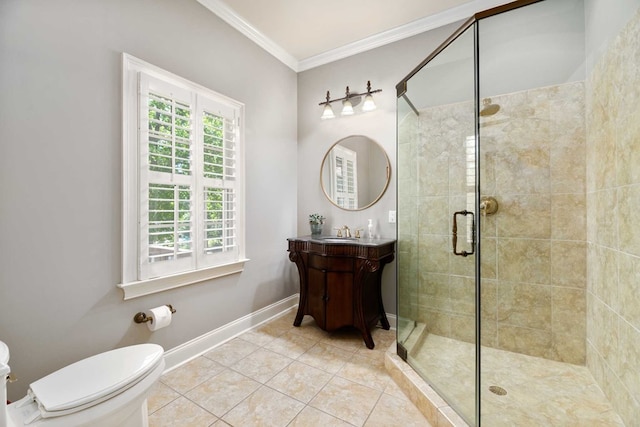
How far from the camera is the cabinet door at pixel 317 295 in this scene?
7.77 ft

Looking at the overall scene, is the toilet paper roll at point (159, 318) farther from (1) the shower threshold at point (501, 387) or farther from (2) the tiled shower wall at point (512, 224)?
(2) the tiled shower wall at point (512, 224)

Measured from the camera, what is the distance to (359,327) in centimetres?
225

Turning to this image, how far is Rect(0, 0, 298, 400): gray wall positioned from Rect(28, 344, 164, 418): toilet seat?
0.35 meters

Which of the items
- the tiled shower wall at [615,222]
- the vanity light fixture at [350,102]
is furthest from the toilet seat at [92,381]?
the vanity light fixture at [350,102]

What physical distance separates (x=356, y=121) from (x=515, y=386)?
94.0 inches

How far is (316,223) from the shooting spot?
283 centimetres

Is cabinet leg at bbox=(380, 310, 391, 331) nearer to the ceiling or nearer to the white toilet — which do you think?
the white toilet

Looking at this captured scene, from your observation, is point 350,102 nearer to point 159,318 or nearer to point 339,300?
point 339,300

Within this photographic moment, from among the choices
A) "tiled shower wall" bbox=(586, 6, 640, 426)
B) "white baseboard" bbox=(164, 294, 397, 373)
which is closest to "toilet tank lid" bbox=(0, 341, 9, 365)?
"white baseboard" bbox=(164, 294, 397, 373)

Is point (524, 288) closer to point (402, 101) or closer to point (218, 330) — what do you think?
point (402, 101)

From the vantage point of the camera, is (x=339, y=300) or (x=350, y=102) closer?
(x=339, y=300)

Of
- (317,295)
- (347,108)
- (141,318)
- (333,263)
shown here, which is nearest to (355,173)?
(347,108)

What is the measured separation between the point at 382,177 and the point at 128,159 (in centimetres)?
200

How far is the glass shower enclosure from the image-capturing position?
1739mm
